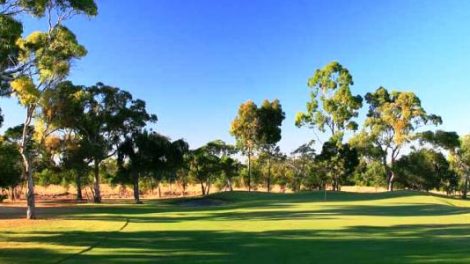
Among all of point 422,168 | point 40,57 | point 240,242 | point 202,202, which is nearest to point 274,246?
point 240,242

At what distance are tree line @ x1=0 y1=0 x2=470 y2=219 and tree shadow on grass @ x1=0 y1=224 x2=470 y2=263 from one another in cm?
1195

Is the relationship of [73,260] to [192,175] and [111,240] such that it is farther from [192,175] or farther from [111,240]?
[192,175]

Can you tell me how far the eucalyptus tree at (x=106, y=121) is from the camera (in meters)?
53.0

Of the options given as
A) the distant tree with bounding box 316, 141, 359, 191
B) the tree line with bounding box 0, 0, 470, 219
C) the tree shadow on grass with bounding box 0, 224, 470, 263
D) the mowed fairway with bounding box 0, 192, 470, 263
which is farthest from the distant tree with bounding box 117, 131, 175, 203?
the tree shadow on grass with bounding box 0, 224, 470, 263

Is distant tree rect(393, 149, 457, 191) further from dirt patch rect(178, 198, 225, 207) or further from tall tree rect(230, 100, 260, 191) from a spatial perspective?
dirt patch rect(178, 198, 225, 207)

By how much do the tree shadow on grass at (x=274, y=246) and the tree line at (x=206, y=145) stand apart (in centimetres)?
1195

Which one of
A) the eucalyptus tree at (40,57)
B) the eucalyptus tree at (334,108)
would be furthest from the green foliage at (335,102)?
the eucalyptus tree at (40,57)

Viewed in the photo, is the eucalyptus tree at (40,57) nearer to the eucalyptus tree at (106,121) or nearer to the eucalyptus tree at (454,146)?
the eucalyptus tree at (106,121)

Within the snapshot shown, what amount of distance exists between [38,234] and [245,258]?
1093cm

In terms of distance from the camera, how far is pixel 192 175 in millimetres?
77875

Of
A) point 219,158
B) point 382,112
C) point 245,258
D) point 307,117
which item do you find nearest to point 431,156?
point 382,112

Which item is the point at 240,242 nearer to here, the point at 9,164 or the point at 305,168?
the point at 9,164

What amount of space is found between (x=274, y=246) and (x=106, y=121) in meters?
40.3

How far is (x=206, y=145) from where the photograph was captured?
75.2 m
